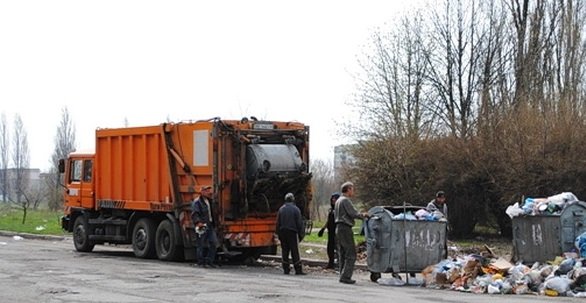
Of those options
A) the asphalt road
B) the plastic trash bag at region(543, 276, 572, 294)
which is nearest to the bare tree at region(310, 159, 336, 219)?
the asphalt road

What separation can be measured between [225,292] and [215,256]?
5.10m

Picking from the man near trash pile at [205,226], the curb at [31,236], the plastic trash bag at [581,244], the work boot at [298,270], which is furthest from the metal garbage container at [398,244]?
the curb at [31,236]

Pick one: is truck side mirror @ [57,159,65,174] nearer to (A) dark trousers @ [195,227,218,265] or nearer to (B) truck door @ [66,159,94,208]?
(B) truck door @ [66,159,94,208]

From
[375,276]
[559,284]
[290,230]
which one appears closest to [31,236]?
[290,230]

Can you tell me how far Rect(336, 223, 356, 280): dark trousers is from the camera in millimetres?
14660

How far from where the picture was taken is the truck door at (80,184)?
22.0 m

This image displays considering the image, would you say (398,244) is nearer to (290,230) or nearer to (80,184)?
(290,230)

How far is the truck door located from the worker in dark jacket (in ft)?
23.4

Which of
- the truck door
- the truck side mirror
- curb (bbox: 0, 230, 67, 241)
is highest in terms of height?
the truck side mirror

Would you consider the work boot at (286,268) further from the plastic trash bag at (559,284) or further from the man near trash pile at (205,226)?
the plastic trash bag at (559,284)

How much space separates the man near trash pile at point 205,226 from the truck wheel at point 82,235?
5.41 m

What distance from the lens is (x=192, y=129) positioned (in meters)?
18.3

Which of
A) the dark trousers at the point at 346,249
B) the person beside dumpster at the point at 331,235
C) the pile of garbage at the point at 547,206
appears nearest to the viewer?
the dark trousers at the point at 346,249

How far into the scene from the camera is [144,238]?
19.9 metres
